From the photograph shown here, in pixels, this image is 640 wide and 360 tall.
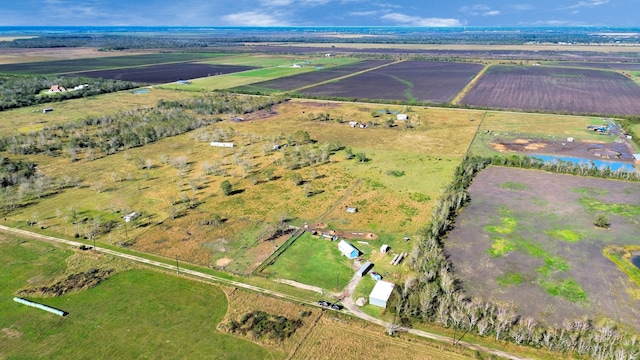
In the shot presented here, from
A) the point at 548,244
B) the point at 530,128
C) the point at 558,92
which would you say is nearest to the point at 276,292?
the point at 548,244

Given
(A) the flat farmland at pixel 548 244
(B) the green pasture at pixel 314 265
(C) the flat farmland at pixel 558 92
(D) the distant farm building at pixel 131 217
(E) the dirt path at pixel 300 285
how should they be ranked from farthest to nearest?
(C) the flat farmland at pixel 558 92
(D) the distant farm building at pixel 131 217
(B) the green pasture at pixel 314 265
(E) the dirt path at pixel 300 285
(A) the flat farmland at pixel 548 244

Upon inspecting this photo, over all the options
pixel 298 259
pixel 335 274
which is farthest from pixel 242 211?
pixel 335 274

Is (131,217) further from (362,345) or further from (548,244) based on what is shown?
(548,244)

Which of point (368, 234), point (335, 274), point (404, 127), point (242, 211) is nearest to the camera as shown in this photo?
point (335, 274)

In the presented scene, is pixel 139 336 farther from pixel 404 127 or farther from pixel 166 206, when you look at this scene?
pixel 404 127

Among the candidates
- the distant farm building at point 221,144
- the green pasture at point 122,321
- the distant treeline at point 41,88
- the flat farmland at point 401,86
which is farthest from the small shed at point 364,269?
the distant treeline at point 41,88

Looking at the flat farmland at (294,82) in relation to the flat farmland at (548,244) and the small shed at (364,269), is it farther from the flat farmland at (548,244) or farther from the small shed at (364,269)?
the small shed at (364,269)
